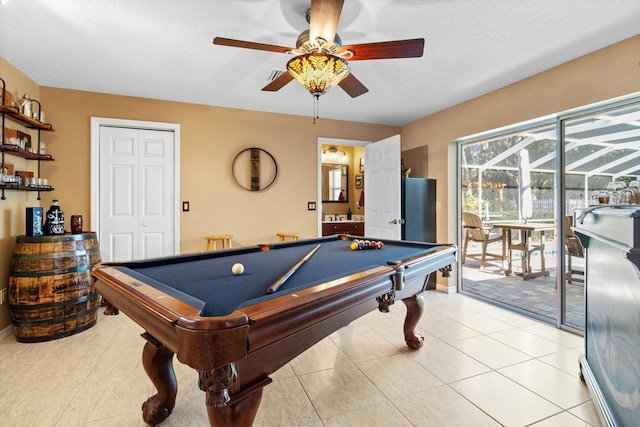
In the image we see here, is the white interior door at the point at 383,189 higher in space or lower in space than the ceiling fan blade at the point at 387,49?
lower

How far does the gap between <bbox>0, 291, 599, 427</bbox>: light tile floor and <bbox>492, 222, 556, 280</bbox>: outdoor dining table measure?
1.26 m

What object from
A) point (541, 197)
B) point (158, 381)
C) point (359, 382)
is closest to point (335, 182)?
point (541, 197)

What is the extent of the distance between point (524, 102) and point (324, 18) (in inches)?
97.5

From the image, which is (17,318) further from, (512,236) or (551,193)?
(512,236)

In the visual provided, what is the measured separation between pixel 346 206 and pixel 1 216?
15.3 feet

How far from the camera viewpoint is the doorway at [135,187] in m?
3.56

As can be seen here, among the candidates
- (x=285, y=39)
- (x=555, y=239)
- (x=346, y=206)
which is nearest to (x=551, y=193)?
(x=555, y=239)

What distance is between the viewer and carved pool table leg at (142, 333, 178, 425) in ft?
5.38

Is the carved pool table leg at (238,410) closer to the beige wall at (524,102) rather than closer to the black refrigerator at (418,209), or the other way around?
the beige wall at (524,102)

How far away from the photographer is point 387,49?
1838 millimetres

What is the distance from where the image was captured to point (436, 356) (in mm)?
2367

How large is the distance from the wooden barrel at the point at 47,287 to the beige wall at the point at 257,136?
1.12 feet

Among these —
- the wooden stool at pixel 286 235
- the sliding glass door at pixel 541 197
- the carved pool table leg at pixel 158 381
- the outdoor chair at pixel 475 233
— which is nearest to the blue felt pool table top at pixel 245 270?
the carved pool table leg at pixel 158 381

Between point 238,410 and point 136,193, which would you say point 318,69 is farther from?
point 136,193
